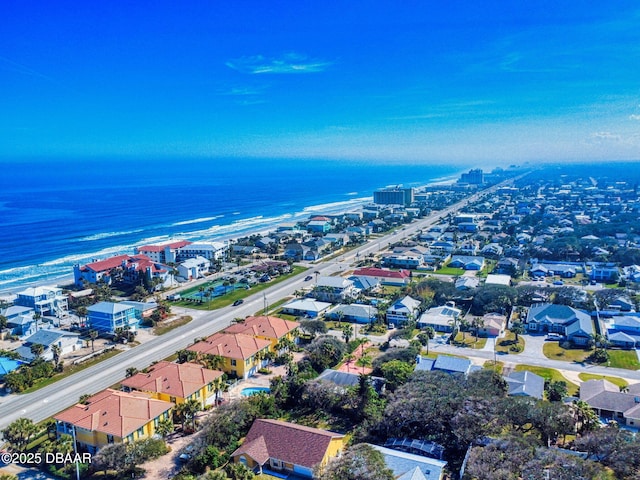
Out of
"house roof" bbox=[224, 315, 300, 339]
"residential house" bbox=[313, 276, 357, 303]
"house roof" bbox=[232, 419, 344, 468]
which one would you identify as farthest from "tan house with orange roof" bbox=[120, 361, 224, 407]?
"residential house" bbox=[313, 276, 357, 303]

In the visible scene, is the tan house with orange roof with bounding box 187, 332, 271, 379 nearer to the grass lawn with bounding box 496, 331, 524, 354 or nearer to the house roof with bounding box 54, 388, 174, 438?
the house roof with bounding box 54, 388, 174, 438

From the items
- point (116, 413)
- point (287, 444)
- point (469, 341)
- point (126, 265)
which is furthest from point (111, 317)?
point (469, 341)

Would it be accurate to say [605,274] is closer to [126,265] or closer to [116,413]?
[116,413]

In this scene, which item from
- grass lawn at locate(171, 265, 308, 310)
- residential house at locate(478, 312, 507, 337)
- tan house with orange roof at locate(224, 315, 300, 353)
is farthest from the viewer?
grass lawn at locate(171, 265, 308, 310)

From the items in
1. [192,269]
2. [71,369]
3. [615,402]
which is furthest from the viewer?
[192,269]

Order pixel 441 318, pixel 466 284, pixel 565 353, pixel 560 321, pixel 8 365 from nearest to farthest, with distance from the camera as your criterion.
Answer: pixel 8 365
pixel 565 353
pixel 560 321
pixel 441 318
pixel 466 284

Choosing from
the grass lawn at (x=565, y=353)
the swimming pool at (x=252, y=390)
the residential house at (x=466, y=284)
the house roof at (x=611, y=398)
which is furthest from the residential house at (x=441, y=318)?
the swimming pool at (x=252, y=390)

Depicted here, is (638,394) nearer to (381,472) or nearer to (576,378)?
(576,378)
